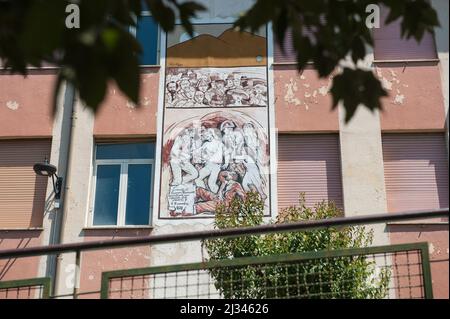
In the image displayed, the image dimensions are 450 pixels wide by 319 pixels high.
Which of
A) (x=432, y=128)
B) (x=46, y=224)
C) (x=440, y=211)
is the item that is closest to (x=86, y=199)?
(x=46, y=224)

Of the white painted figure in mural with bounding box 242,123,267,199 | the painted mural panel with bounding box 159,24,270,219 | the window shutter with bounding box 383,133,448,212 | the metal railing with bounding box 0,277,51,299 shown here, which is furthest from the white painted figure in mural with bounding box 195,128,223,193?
the metal railing with bounding box 0,277,51,299

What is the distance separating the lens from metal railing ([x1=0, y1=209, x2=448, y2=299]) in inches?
173

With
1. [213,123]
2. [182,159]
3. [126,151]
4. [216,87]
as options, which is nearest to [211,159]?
[182,159]

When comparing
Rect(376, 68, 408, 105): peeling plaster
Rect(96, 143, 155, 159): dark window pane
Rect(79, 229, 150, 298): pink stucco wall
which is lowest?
Rect(79, 229, 150, 298): pink stucco wall

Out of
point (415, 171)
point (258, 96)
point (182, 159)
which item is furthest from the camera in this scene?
point (258, 96)

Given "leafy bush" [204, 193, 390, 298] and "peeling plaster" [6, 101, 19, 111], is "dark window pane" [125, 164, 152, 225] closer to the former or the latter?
"peeling plaster" [6, 101, 19, 111]

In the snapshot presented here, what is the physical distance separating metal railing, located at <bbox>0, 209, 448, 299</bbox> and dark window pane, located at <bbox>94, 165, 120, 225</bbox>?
23.0 feet

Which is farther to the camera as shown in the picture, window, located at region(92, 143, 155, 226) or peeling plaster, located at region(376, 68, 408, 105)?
peeling plaster, located at region(376, 68, 408, 105)

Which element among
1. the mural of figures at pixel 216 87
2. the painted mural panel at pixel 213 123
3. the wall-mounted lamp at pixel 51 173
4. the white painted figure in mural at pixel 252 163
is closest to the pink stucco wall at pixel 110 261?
the painted mural panel at pixel 213 123

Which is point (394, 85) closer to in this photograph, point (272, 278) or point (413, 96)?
point (413, 96)

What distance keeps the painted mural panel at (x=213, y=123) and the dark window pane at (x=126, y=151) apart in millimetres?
409

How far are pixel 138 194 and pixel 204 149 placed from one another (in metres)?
1.68

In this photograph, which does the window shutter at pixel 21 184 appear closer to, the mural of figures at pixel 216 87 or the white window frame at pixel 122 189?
the white window frame at pixel 122 189

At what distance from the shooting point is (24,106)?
1280 cm
